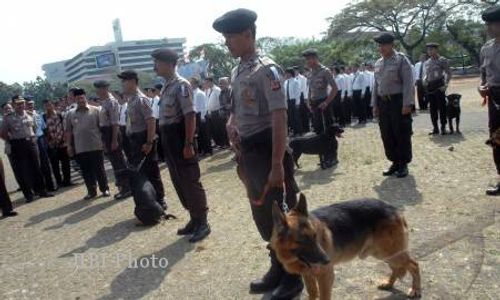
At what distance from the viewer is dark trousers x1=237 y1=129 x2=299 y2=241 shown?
3.60m

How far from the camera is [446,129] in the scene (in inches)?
445

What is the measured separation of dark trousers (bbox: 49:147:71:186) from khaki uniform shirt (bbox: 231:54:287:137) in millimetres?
8403

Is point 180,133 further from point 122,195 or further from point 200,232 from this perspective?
point 122,195

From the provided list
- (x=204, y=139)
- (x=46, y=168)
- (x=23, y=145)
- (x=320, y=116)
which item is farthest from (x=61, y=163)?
(x=320, y=116)

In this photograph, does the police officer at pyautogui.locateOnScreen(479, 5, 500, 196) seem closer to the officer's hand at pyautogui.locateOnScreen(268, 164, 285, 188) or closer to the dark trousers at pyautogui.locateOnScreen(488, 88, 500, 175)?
the dark trousers at pyautogui.locateOnScreen(488, 88, 500, 175)

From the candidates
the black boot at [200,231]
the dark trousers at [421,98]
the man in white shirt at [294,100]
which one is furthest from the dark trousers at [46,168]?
the dark trousers at [421,98]

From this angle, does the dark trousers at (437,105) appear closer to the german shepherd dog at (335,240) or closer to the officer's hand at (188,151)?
the officer's hand at (188,151)

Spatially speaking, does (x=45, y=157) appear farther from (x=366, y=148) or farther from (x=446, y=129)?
(x=446, y=129)

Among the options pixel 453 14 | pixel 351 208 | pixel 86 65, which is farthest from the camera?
pixel 86 65

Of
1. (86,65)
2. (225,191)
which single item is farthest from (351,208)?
(86,65)

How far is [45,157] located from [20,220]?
3057 mm

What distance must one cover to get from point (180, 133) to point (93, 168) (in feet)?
13.5

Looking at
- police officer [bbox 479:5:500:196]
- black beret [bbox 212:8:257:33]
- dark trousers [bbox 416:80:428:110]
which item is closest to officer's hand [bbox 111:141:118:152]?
black beret [bbox 212:8:257:33]

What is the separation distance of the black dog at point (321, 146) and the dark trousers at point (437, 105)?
3460 mm
